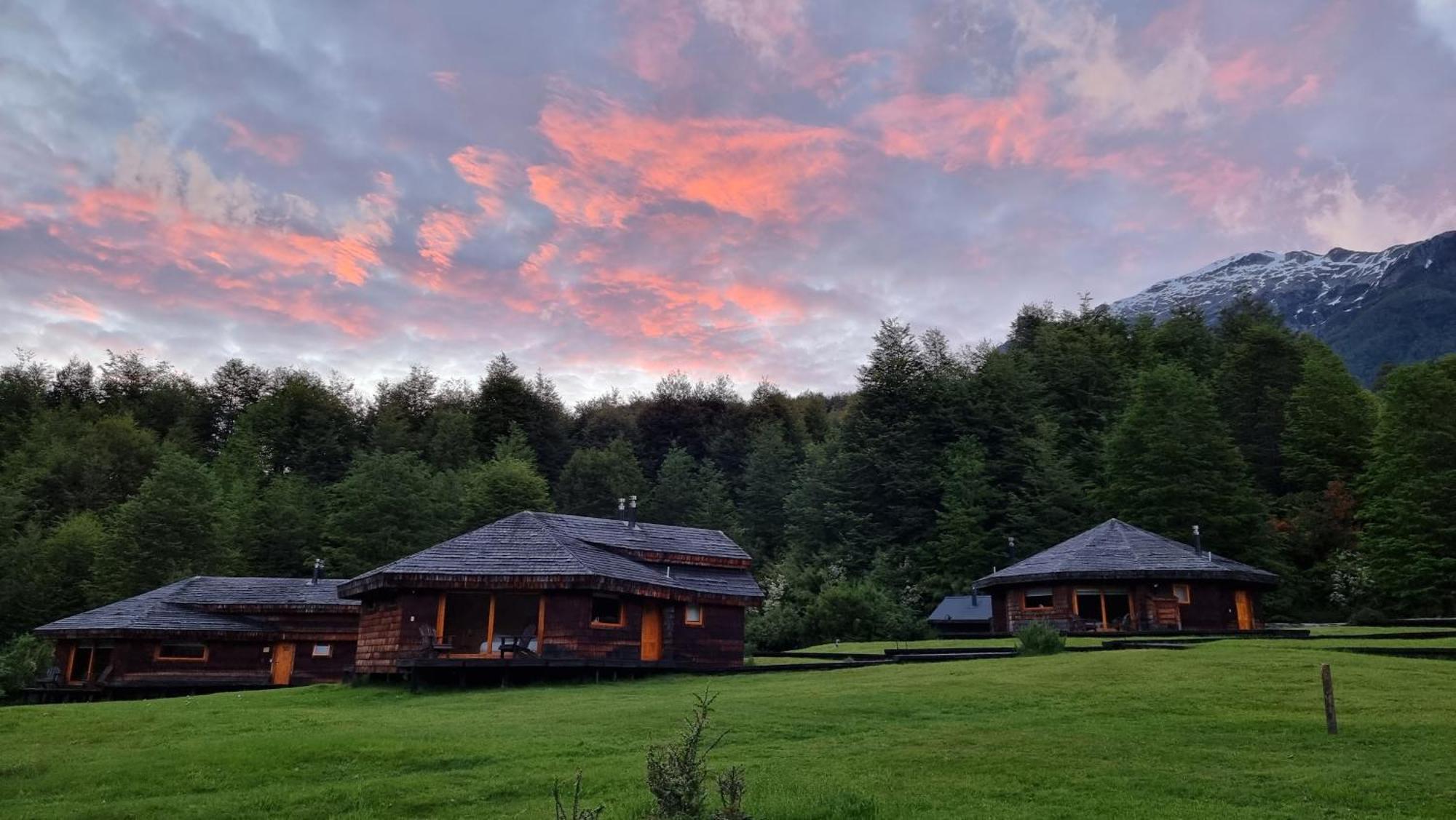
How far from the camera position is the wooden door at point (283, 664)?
4056cm

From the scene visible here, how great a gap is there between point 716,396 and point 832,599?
54.4 meters

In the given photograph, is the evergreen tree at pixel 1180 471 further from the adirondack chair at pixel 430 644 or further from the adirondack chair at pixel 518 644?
the adirondack chair at pixel 430 644

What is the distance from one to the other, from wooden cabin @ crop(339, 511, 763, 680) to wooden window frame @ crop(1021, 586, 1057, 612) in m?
13.7

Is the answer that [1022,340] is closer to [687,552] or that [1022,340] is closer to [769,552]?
[769,552]

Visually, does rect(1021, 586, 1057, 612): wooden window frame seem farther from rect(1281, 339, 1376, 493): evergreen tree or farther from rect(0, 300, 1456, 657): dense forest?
rect(1281, 339, 1376, 493): evergreen tree

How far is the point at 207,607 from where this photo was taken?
1582 inches

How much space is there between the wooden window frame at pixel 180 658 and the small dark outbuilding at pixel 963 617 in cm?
3301

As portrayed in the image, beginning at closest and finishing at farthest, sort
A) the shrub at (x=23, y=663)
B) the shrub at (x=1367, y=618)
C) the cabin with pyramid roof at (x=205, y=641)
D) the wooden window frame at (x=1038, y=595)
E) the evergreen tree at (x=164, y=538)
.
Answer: the shrub at (x=23, y=663) → the cabin with pyramid roof at (x=205, y=641) → the shrub at (x=1367, y=618) → the wooden window frame at (x=1038, y=595) → the evergreen tree at (x=164, y=538)

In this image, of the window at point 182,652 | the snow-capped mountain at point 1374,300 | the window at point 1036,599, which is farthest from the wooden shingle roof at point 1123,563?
the snow-capped mountain at point 1374,300

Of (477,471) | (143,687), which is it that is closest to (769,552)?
(477,471)

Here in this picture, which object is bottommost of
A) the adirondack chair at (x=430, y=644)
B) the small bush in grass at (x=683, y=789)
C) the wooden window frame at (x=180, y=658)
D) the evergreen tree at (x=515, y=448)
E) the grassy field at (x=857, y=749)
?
the grassy field at (x=857, y=749)

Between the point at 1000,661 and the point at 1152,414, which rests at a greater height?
the point at 1152,414

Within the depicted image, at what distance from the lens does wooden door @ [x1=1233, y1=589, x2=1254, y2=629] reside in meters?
40.4

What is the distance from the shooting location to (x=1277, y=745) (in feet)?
47.5
